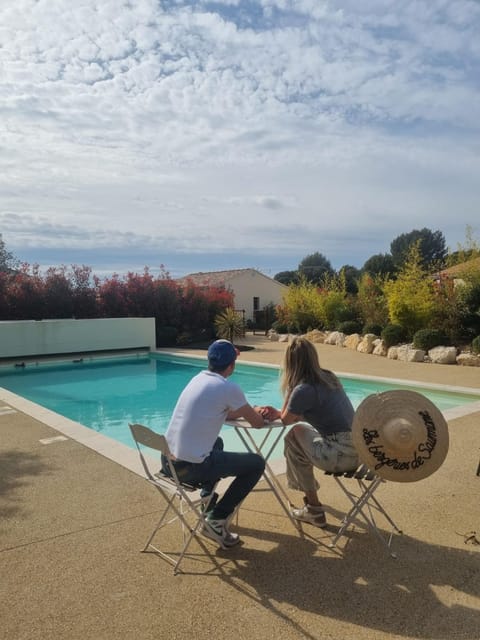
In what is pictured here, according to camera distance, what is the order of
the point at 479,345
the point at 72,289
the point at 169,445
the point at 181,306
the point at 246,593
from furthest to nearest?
1. the point at 181,306
2. the point at 72,289
3. the point at 479,345
4. the point at 169,445
5. the point at 246,593

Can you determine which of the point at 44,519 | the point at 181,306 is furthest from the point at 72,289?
the point at 44,519

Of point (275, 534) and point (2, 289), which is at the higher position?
point (2, 289)

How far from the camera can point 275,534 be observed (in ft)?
11.3

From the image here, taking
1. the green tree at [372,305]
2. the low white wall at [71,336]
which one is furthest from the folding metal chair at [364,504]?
the green tree at [372,305]

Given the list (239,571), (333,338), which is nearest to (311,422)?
(239,571)

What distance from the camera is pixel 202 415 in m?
3.06

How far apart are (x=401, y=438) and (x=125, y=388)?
33.2 feet

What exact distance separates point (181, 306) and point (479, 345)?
11862 millimetres

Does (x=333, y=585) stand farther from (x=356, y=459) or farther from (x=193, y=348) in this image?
(x=193, y=348)

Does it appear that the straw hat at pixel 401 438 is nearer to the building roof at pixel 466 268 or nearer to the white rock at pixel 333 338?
the building roof at pixel 466 268

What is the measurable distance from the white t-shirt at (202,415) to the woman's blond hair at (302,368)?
52 cm

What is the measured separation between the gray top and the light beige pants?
6cm

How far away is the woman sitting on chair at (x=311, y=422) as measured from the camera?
10.9 feet

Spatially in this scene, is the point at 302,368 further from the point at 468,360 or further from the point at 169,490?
the point at 468,360
